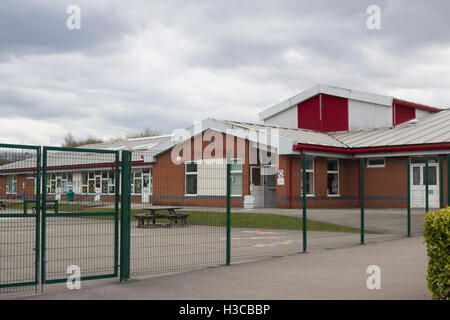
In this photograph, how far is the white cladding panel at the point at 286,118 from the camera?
3475cm

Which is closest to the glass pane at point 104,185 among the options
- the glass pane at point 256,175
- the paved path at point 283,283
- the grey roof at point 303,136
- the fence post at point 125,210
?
the fence post at point 125,210

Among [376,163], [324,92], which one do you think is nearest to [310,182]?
[376,163]

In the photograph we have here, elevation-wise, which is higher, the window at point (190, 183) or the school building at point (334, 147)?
the school building at point (334, 147)

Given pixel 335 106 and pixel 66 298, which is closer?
pixel 66 298

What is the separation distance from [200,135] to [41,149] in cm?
2096

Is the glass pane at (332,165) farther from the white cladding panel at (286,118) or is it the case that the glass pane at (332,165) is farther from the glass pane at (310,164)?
the white cladding panel at (286,118)

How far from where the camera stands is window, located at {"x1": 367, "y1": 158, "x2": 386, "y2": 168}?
26.6m

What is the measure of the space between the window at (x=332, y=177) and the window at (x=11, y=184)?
2182cm

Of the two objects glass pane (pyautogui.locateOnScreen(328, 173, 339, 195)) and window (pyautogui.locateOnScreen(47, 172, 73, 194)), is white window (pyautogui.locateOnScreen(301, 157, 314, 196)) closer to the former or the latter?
glass pane (pyautogui.locateOnScreen(328, 173, 339, 195))

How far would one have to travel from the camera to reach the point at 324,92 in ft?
108

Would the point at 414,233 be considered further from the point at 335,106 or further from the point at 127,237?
the point at 335,106
